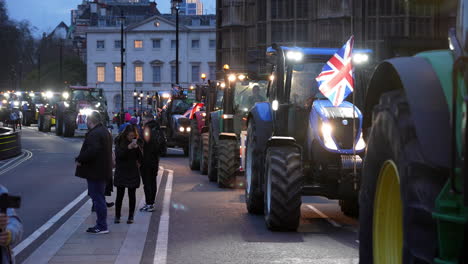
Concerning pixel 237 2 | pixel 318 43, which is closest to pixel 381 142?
pixel 318 43

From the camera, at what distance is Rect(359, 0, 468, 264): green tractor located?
4.07 m

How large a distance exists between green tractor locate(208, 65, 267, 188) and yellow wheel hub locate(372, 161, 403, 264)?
44.4 feet

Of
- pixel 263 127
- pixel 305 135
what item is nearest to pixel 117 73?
pixel 263 127

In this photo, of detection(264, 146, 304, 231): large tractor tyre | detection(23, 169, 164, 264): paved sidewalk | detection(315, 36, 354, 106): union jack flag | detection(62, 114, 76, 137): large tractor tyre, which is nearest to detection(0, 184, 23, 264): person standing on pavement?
detection(23, 169, 164, 264): paved sidewalk

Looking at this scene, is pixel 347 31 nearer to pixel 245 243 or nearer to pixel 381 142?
pixel 245 243

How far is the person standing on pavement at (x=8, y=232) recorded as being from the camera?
4.82m

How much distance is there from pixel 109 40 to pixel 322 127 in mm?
110043

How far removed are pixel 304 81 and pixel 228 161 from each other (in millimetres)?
6207

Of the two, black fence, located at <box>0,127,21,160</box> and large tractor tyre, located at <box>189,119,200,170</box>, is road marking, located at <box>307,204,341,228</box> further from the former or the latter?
black fence, located at <box>0,127,21,160</box>

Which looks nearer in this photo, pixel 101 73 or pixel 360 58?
pixel 360 58

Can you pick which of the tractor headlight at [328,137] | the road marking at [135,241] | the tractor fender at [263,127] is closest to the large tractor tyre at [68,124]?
the road marking at [135,241]

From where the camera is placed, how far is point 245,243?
11.6 meters

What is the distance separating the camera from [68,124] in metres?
52.6

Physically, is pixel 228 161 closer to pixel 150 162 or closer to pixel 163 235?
pixel 150 162
